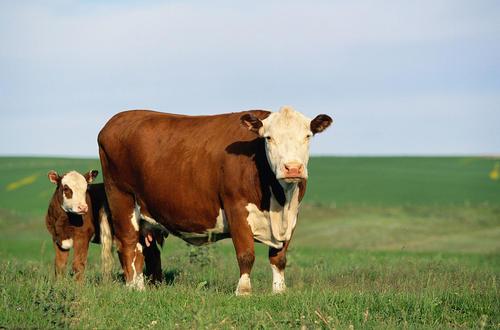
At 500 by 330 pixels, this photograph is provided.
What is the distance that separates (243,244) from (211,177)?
109 cm

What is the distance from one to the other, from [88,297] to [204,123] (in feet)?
11.1

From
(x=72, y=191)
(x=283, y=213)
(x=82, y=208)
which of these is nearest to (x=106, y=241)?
(x=82, y=208)

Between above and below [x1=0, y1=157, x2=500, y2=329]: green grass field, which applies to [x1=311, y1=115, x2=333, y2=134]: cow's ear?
above

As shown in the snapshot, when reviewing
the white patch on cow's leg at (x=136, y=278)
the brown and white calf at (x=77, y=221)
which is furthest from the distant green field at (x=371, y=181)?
the white patch on cow's leg at (x=136, y=278)

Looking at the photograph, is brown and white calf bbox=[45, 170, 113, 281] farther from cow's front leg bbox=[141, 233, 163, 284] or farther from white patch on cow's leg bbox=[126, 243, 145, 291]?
white patch on cow's leg bbox=[126, 243, 145, 291]

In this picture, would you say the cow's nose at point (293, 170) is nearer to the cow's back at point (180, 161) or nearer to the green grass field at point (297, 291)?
the cow's back at point (180, 161)

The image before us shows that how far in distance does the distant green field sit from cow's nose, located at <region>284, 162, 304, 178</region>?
122ft

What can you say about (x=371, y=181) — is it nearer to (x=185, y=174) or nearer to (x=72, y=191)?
(x=72, y=191)

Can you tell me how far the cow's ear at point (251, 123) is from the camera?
35.8ft

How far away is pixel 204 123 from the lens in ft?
40.1

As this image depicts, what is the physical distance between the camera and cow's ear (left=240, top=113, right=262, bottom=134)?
1091 centimetres

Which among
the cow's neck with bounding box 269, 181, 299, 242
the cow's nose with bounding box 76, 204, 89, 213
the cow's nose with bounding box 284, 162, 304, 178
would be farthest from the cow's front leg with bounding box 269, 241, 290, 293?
the cow's nose with bounding box 76, 204, 89, 213

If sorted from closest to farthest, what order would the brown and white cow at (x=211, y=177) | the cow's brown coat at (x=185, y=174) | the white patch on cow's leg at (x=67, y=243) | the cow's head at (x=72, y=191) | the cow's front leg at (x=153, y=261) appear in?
the brown and white cow at (x=211, y=177) < the cow's brown coat at (x=185, y=174) < the cow's front leg at (x=153, y=261) < the cow's head at (x=72, y=191) < the white patch on cow's leg at (x=67, y=243)

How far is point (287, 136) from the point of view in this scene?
1063 cm
